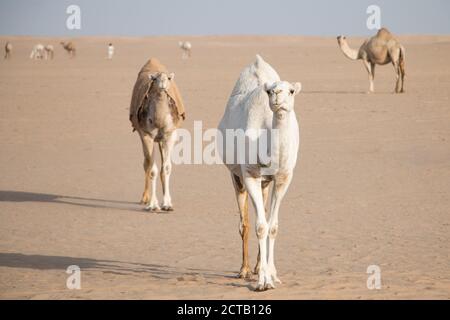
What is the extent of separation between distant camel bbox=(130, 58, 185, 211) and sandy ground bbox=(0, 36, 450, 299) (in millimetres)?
374

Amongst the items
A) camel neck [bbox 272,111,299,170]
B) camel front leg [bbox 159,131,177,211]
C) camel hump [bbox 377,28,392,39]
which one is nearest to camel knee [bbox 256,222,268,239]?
camel neck [bbox 272,111,299,170]

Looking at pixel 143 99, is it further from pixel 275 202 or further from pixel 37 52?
pixel 37 52

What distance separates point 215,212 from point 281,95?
15.1ft

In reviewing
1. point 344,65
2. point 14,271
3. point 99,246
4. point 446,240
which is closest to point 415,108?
point 446,240

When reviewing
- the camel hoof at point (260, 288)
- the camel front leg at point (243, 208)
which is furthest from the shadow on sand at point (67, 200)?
the camel hoof at point (260, 288)

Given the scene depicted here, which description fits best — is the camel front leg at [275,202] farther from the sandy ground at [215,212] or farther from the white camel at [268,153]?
the sandy ground at [215,212]

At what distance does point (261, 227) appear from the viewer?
6746 mm

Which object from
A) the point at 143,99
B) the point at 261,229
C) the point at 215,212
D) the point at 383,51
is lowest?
the point at 261,229

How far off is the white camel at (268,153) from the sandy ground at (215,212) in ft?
1.09

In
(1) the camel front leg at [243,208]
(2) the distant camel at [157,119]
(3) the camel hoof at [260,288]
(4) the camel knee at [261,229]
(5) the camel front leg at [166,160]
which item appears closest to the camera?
(3) the camel hoof at [260,288]

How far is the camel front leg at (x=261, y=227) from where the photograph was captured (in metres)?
6.64

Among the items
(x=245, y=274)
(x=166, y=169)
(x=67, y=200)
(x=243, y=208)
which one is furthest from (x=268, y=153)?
(x=67, y=200)
